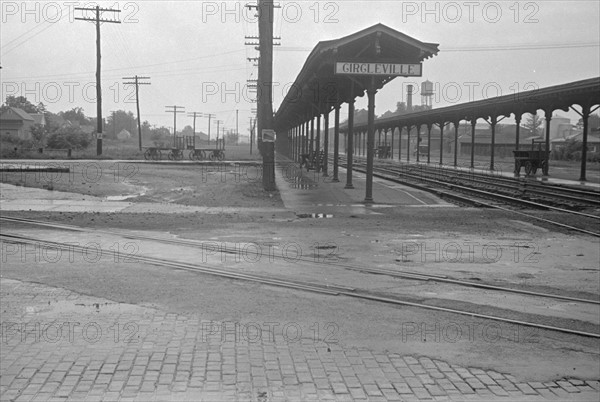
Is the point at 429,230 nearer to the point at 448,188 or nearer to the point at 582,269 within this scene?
the point at 582,269

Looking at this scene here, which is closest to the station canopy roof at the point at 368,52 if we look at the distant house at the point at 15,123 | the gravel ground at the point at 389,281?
the gravel ground at the point at 389,281

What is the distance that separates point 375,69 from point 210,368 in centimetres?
1606

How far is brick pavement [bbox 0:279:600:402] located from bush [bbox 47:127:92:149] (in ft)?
226

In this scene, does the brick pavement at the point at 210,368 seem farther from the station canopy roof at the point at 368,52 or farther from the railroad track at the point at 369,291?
the station canopy roof at the point at 368,52

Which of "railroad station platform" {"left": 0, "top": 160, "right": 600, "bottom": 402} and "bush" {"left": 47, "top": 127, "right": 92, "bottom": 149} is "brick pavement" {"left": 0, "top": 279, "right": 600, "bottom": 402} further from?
"bush" {"left": 47, "top": 127, "right": 92, "bottom": 149}

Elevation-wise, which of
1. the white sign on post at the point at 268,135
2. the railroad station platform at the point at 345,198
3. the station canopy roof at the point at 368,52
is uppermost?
the station canopy roof at the point at 368,52

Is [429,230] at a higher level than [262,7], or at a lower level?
lower

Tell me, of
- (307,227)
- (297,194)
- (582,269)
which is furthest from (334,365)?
(297,194)

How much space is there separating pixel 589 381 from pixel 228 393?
289 cm

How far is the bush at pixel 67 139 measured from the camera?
72.0 meters

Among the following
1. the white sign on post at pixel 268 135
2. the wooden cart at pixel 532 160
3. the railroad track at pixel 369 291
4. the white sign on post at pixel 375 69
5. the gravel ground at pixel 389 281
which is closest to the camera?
the gravel ground at pixel 389 281

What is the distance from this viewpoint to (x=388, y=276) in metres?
8.97

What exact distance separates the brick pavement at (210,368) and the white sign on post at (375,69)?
47.8 ft

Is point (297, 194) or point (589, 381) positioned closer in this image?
point (589, 381)
